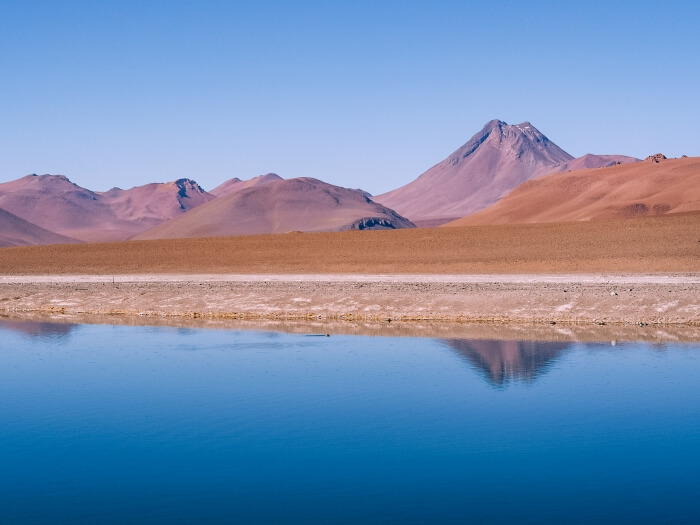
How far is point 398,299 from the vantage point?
34.2 m

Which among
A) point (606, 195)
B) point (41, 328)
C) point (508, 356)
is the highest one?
point (606, 195)

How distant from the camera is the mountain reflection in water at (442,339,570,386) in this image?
67.5 feet

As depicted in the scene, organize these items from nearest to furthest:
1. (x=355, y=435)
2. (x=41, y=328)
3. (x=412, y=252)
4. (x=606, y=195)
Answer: (x=355, y=435)
(x=41, y=328)
(x=412, y=252)
(x=606, y=195)

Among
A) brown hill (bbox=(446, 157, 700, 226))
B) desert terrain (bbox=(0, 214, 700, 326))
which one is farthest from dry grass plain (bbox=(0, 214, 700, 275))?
brown hill (bbox=(446, 157, 700, 226))

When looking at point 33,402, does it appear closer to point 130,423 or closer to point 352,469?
point 130,423

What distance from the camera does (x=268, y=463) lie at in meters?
13.5

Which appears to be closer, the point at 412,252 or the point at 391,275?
the point at 391,275

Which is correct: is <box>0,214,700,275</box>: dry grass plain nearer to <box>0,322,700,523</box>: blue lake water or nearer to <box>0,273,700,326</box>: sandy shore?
<box>0,273,700,326</box>: sandy shore

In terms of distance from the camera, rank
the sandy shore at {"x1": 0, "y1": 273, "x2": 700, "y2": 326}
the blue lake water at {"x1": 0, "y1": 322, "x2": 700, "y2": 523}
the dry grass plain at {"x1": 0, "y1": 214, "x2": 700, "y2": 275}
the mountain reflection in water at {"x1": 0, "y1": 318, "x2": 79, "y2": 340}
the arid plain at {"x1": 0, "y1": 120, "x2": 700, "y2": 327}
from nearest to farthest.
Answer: the blue lake water at {"x1": 0, "y1": 322, "x2": 700, "y2": 523} < the mountain reflection in water at {"x1": 0, "y1": 318, "x2": 79, "y2": 340} < the sandy shore at {"x1": 0, "y1": 273, "x2": 700, "y2": 326} < the arid plain at {"x1": 0, "y1": 120, "x2": 700, "y2": 327} < the dry grass plain at {"x1": 0, "y1": 214, "x2": 700, "y2": 275}

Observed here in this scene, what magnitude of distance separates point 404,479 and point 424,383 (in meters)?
7.11

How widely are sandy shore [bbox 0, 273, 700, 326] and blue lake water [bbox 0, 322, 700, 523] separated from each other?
6049mm

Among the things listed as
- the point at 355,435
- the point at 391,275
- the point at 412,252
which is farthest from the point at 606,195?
the point at 355,435

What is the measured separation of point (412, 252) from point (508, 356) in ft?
121

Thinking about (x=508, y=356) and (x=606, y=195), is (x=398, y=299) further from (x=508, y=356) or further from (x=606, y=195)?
(x=606, y=195)
